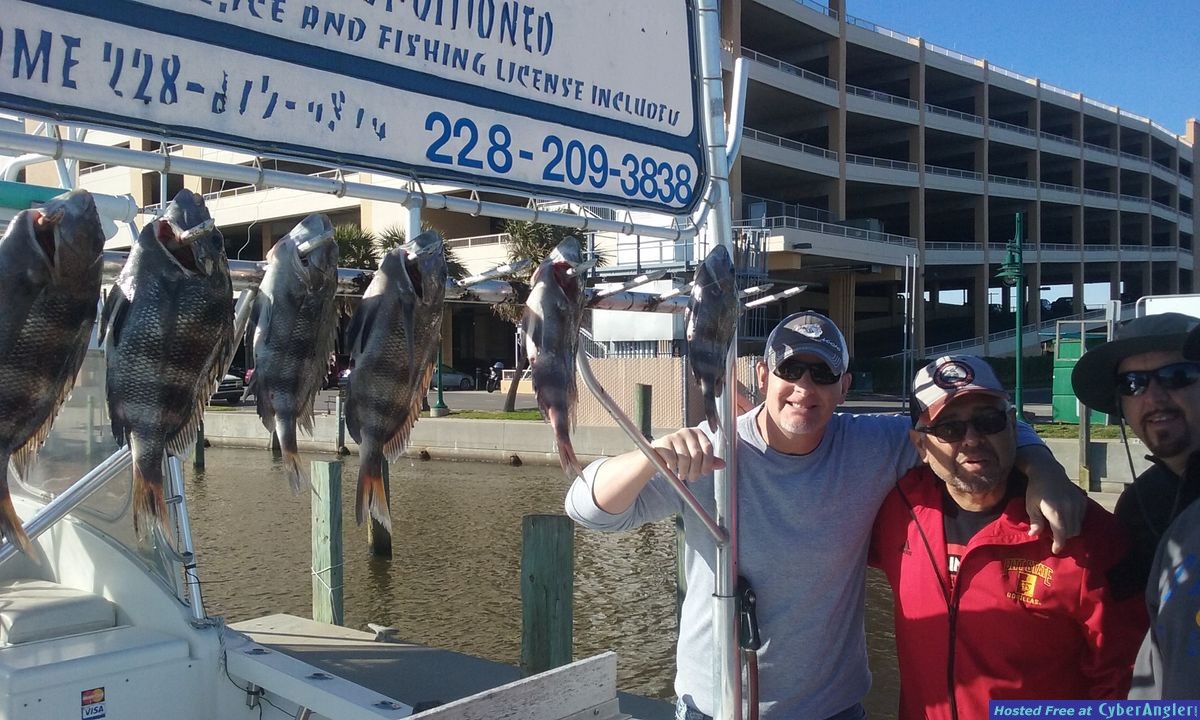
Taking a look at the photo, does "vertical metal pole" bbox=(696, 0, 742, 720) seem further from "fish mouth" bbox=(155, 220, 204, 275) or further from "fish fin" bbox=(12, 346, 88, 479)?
"fish fin" bbox=(12, 346, 88, 479)

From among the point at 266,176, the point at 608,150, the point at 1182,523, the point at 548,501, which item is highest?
the point at 608,150

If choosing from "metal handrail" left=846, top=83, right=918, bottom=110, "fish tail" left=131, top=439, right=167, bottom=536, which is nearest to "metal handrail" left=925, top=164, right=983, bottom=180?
"metal handrail" left=846, top=83, right=918, bottom=110

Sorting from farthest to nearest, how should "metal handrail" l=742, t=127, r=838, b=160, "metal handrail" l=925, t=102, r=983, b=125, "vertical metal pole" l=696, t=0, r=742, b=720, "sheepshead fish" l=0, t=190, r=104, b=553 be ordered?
"metal handrail" l=925, t=102, r=983, b=125 → "metal handrail" l=742, t=127, r=838, b=160 → "vertical metal pole" l=696, t=0, r=742, b=720 → "sheepshead fish" l=0, t=190, r=104, b=553

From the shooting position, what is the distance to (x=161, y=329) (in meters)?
1.78

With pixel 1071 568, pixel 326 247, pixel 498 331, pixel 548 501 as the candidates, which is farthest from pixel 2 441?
pixel 498 331

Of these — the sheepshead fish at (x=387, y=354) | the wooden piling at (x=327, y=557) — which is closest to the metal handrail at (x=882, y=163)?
the wooden piling at (x=327, y=557)

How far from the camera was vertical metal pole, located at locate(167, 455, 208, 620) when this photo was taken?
4.02m

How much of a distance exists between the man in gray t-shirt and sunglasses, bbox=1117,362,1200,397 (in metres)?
0.33

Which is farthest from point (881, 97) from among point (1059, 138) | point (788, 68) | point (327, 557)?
point (327, 557)

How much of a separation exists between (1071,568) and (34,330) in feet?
7.96

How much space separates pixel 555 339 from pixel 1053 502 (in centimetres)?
132

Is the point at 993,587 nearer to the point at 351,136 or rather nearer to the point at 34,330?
the point at 351,136

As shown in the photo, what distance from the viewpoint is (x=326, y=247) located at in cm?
198

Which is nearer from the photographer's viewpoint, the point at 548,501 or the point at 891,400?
the point at 548,501
